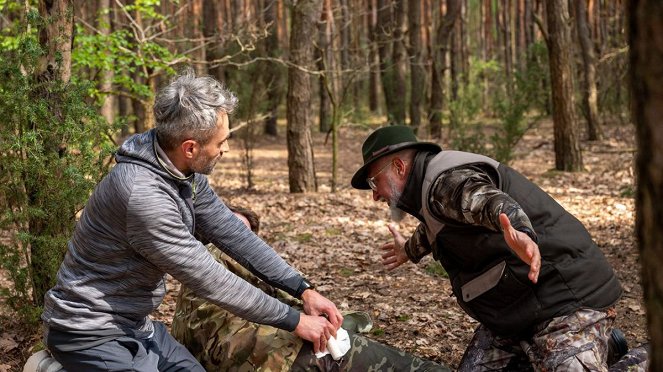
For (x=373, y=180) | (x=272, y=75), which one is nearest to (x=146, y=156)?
(x=373, y=180)

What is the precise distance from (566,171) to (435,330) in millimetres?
7940

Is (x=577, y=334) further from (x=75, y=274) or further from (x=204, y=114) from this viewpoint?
(x=75, y=274)

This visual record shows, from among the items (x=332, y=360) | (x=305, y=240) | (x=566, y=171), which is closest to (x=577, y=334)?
(x=332, y=360)

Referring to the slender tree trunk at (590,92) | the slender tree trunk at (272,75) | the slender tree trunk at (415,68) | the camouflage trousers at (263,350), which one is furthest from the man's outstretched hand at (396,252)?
the slender tree trunk at (415,68)

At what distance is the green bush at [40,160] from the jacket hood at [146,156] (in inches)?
64.3

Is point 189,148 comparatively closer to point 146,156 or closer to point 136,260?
point 146,156

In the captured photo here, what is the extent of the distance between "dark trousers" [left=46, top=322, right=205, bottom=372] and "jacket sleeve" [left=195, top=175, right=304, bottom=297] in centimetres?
54

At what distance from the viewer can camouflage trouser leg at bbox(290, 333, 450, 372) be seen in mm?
3996

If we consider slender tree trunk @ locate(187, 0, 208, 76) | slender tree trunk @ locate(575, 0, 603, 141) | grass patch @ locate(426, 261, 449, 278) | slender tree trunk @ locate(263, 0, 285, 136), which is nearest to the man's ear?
grass patch @ locate(426, 261, 449, 278)

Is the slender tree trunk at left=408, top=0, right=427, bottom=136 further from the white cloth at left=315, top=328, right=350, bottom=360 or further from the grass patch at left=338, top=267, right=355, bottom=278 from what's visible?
the white cloth at left=315, top=328, right=350, bottom=360

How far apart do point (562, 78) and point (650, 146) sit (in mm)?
11377

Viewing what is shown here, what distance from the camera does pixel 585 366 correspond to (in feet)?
12.2

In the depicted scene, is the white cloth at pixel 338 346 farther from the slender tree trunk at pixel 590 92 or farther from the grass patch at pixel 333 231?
the slender tree trunk at pixel 590 92

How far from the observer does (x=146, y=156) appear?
133 inches
